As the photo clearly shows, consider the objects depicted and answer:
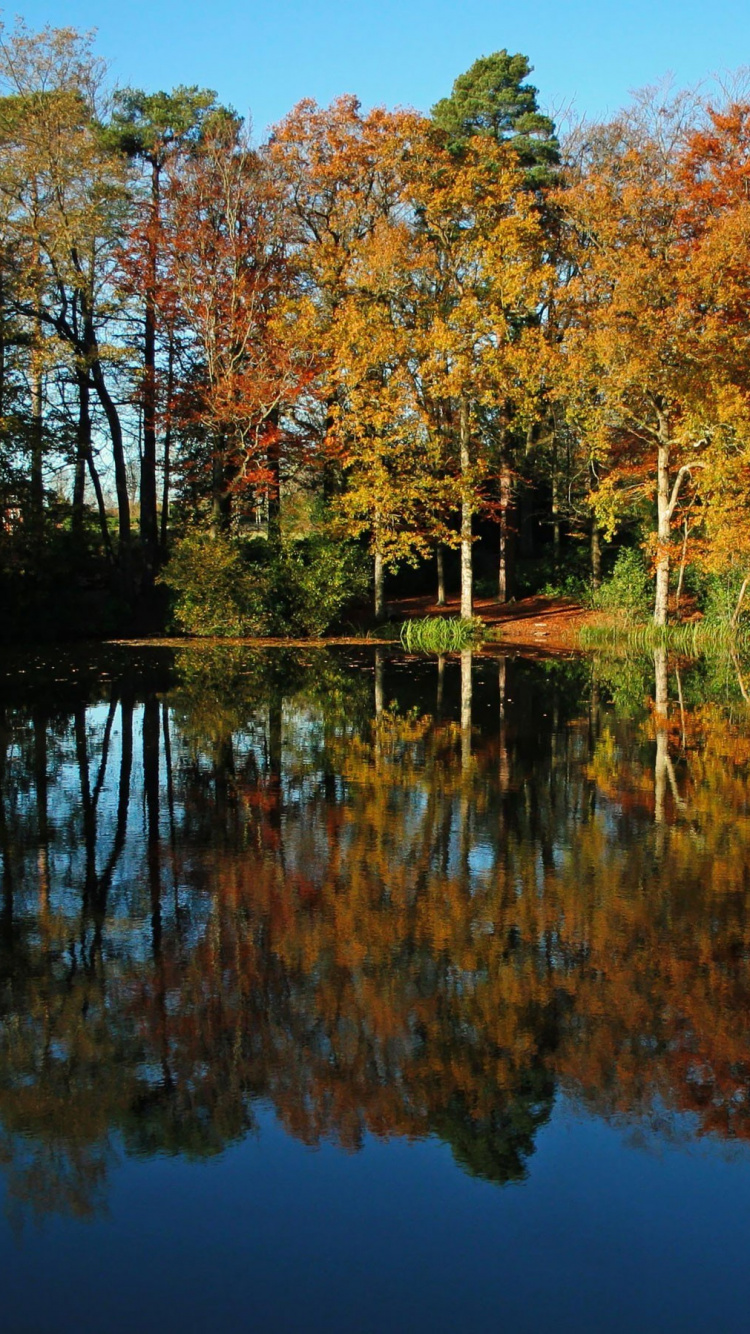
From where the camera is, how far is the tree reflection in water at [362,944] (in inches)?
193

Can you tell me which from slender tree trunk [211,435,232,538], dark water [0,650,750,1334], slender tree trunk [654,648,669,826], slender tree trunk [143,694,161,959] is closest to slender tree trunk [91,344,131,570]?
slender tree trunk [211,435,232,538]

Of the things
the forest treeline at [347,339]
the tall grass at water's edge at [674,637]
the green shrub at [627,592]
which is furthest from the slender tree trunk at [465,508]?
the green shrub at [627,592]

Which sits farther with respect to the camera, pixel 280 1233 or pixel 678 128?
pixel 678 128

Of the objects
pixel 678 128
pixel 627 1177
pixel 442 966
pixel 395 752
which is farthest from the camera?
pixel 678 128

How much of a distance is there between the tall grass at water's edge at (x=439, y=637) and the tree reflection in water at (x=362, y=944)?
542 inches

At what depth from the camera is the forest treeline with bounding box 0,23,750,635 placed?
27062 mm

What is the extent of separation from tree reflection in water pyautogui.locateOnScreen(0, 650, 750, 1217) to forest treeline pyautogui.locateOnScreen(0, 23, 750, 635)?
14.6 meters

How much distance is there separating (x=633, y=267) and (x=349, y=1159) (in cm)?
2441

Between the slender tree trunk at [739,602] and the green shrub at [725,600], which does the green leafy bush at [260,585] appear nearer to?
the green shrub at [725,600]

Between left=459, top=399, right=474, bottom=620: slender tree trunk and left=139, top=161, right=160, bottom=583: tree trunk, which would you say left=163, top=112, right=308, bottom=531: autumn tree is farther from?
left=459, top=399, right=474, bottom=620: slender tree trunk

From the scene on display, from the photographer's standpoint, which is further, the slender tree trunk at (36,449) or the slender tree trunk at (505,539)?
the slender tree trunk at (505,539)

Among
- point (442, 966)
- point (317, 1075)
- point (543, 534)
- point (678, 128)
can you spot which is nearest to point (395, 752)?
point (442, 966)

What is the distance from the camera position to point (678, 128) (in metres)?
32.0

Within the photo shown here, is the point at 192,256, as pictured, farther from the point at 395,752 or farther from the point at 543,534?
the point at 395,752
